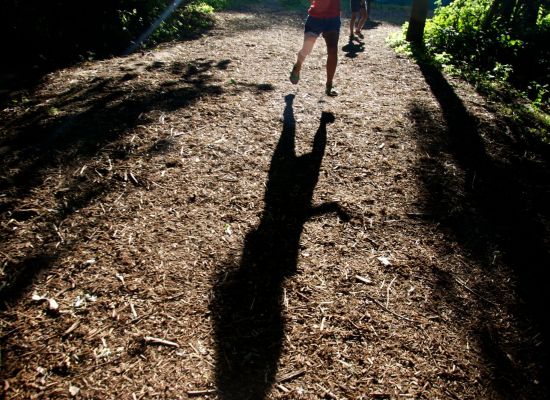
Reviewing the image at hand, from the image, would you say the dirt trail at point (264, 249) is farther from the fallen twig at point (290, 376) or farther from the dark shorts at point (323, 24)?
the dark shorts at point (323, 24)

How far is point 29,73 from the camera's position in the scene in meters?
5.76

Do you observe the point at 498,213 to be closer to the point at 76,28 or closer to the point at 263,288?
the point at 263,288

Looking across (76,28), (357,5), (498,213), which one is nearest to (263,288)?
(498,213)

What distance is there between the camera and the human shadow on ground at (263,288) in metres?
2.08

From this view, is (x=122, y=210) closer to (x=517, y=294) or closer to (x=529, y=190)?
(x=517, y=294)

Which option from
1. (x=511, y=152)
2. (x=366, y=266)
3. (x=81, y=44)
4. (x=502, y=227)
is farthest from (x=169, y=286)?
(x=81, y=44)

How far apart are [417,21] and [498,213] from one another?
23.5 feet

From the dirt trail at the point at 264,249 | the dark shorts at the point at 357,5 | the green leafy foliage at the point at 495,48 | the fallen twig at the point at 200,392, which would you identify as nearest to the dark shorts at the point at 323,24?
the dirt trail at the point at 264,249

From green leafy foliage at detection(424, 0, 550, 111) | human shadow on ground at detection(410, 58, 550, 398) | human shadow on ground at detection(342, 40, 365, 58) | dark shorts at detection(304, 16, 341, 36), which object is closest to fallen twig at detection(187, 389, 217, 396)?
human shadow on ground at detection(410, 58, 550, 398)

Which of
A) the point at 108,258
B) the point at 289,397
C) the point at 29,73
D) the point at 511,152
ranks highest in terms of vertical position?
the point at 29,73

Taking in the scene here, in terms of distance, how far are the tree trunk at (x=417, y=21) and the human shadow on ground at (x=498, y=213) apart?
4352 millimetres

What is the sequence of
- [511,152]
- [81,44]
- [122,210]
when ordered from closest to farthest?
[122,210] → [511,152] → [81,44]

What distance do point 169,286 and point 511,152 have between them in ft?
15.1

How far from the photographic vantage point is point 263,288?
261cm
